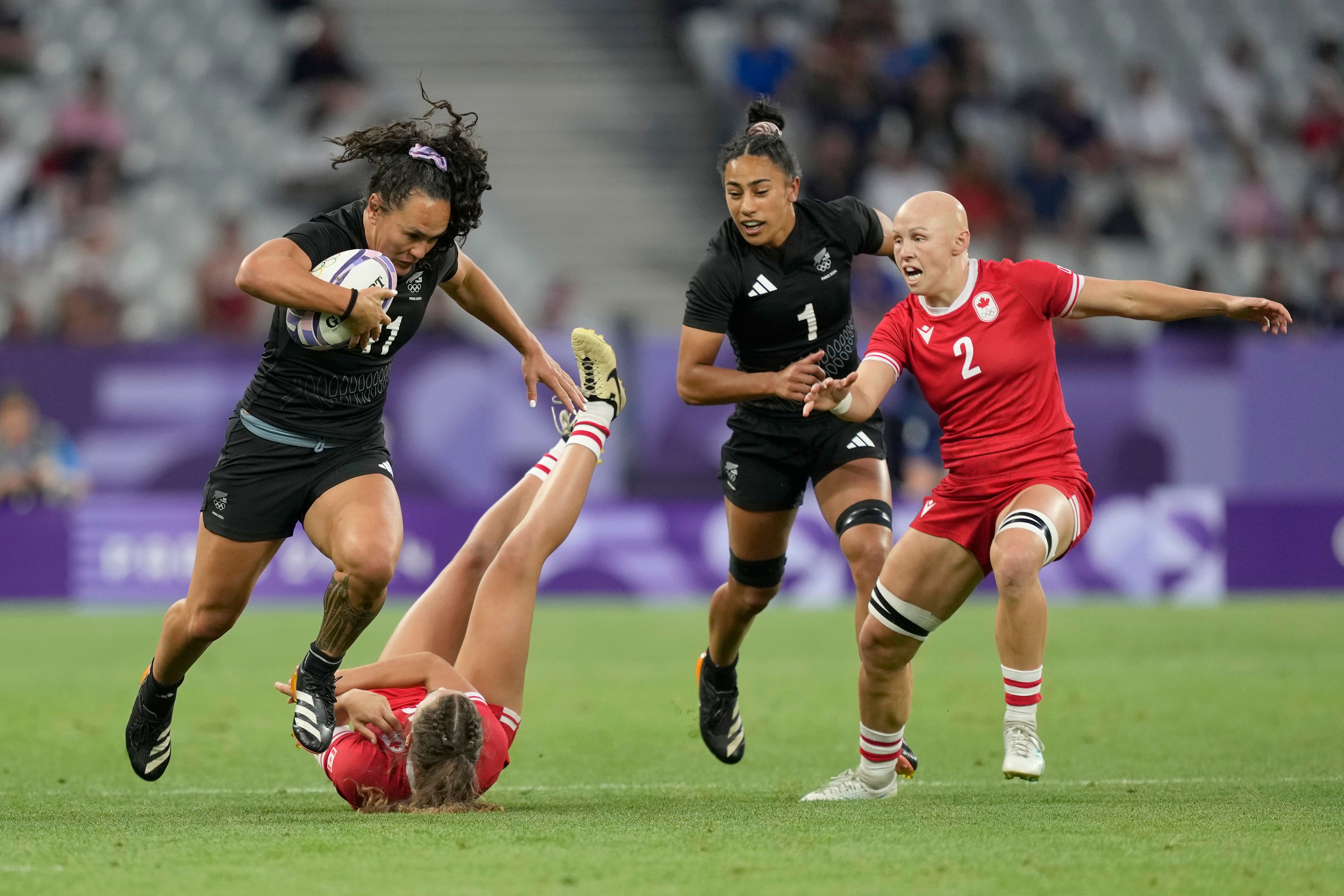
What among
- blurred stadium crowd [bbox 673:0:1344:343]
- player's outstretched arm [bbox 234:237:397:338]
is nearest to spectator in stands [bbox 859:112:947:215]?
blurred stadium crowd [bbox 673:0:1344:343]

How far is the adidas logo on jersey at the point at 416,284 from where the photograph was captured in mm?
6496

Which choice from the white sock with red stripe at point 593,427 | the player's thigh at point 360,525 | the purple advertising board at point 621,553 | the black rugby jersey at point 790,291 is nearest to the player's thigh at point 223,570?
the player's thigh at point 360,525

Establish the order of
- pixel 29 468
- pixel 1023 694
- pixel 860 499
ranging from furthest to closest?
pixel 29 468 → pixel 860 499 → pixel 1023 694

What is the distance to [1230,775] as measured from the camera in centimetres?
680

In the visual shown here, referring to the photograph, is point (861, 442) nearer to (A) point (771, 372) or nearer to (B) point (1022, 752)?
(A) point (771, 372)

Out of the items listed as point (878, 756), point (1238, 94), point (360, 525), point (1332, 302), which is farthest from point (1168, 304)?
point (1238, 94)

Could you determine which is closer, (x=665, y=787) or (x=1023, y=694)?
(x=1023, y=694)

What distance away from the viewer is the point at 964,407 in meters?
6.45

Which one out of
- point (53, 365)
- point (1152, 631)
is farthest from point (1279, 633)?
point (53, 365)

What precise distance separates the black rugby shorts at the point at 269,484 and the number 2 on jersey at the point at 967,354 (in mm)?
2274

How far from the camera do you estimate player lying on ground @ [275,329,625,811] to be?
5.68 metres

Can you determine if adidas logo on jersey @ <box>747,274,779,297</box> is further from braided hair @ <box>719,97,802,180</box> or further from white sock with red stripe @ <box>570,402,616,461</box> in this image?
white sock with red stripe @ <box>570,402,616,461</box>

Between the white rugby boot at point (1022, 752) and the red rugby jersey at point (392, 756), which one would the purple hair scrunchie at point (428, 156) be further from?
the white rugby boot at point (1022, 752)

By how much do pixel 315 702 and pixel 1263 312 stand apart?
3.75 meters
